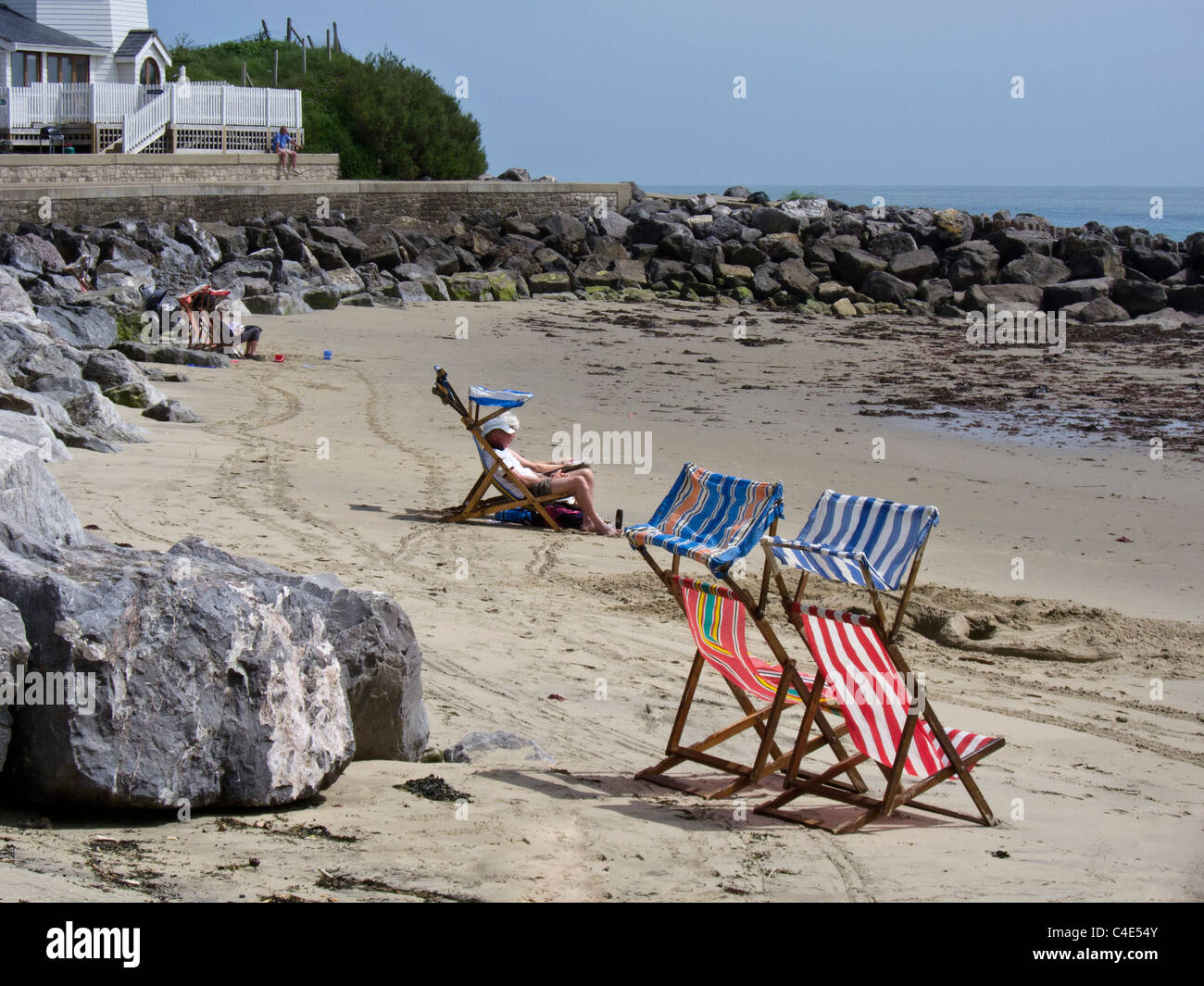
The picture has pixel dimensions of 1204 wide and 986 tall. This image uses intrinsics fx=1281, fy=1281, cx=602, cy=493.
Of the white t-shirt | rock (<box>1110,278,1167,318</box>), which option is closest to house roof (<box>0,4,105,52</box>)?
rock (<box>1110,278,1167,318</box>)

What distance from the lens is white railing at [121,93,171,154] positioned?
3156cm

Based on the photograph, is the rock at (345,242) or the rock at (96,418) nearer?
the rock at (96,418)

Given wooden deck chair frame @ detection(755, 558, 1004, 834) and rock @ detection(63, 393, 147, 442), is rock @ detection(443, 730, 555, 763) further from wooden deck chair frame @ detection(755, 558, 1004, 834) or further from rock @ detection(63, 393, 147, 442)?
rock @ detection(63, 393, 147, 442)

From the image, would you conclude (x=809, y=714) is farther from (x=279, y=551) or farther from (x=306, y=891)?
(x=279, y=551)

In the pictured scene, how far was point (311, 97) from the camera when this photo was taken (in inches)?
1569

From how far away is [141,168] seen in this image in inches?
1122

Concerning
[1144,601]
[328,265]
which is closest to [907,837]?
[1144,601]

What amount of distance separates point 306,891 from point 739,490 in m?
2.14

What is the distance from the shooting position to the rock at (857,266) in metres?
30.1

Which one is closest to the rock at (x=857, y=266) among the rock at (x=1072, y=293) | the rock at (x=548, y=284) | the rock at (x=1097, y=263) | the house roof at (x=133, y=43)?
the rock at (x=1072, y=293)

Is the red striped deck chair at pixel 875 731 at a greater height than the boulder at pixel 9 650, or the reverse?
the boulder at pixel 9 650

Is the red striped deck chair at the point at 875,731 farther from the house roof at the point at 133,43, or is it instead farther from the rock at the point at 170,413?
the house roof at the point at 133,43

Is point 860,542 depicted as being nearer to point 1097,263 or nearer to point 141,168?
point 141,168

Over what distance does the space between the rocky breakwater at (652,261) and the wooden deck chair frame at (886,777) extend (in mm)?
17681
